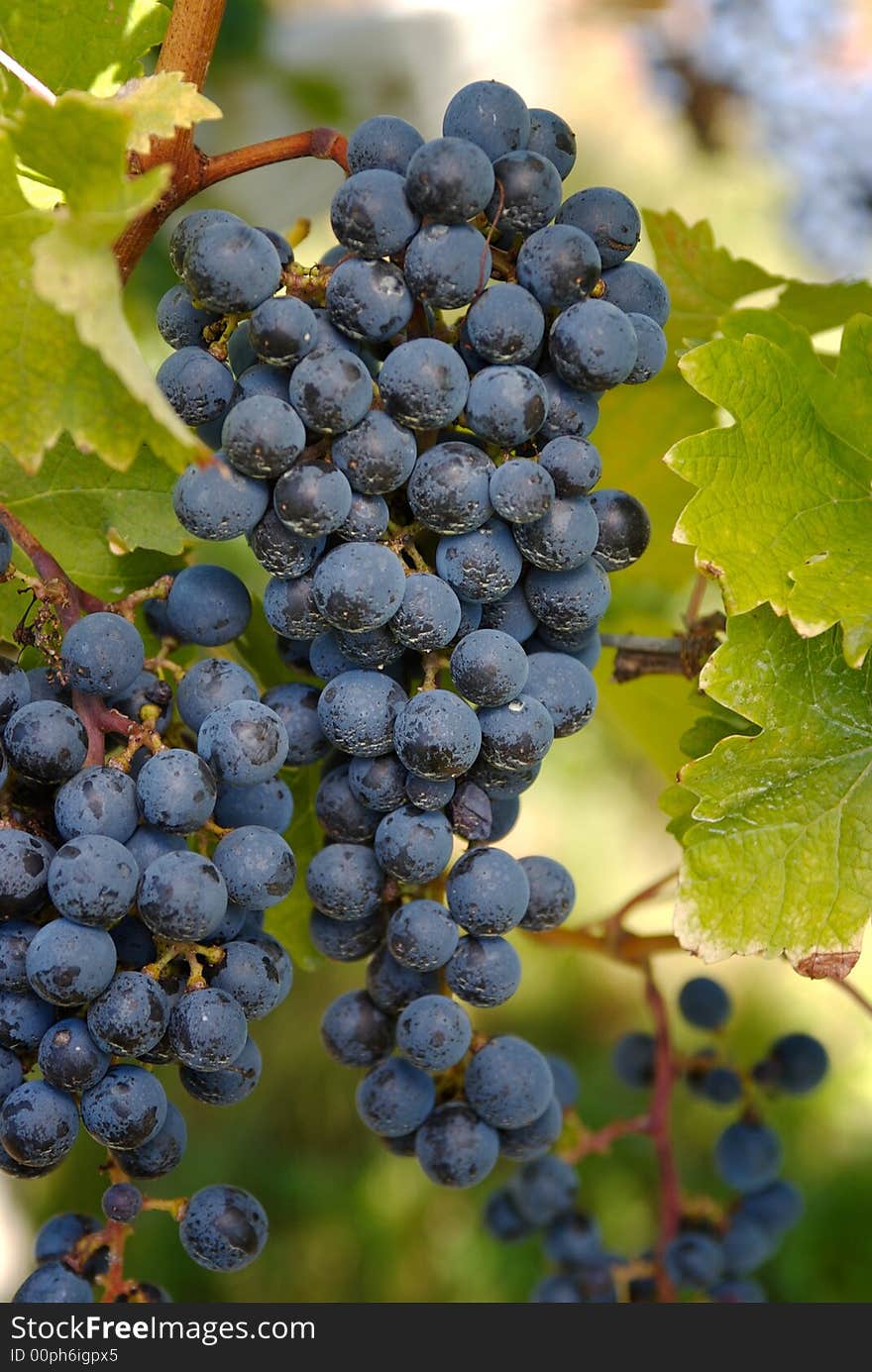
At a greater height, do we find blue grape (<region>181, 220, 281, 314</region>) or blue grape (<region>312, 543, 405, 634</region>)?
blue grape (<region>181, 220, 281, 314</region>)

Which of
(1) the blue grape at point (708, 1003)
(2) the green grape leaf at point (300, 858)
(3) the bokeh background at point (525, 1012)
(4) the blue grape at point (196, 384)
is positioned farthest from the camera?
(3) the bokeh background at point (525, 1012)

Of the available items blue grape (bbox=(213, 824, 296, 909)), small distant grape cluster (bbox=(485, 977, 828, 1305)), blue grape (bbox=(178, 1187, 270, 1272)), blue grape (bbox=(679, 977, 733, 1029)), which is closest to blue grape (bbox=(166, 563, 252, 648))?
blue grape (bbox=(213, 824, 296, 909))

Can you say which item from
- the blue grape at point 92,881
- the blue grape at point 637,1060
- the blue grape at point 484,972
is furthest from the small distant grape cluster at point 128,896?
the blue grape at point 637,1060

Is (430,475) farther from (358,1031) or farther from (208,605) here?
(358,1031)

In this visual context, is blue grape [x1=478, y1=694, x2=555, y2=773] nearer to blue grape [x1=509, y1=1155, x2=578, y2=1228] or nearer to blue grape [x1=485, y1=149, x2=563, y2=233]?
blue grape [x1=485, y1=149, x2=563, y2=233]

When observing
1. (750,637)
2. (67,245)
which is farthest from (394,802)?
(67,245)

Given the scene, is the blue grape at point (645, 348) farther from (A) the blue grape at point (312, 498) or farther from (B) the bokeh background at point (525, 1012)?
(B) the bokeh background at point (525, 1012)
